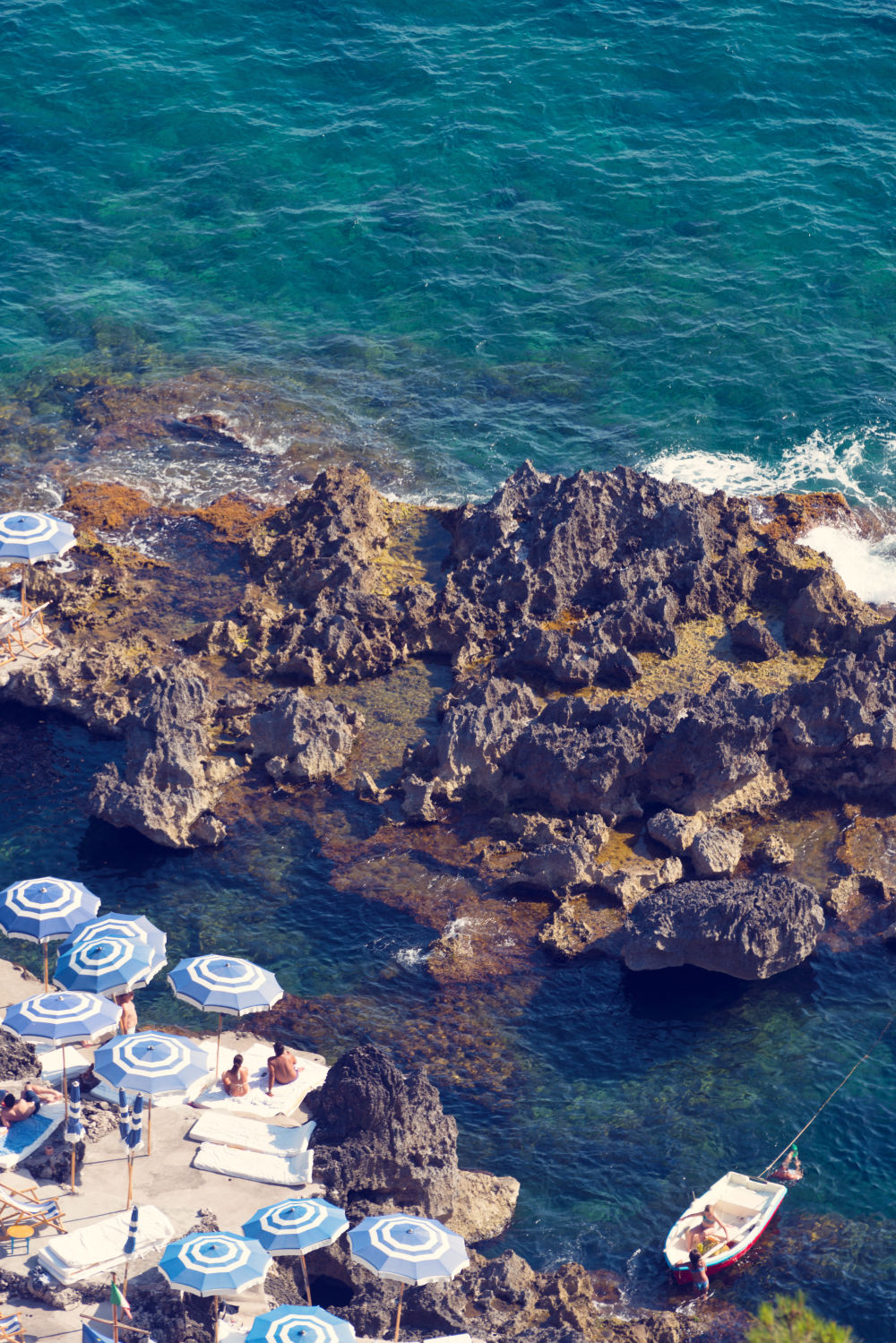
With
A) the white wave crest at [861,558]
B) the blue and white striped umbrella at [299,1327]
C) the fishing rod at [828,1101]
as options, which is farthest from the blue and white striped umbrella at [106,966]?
the white wave crest at [861,558]

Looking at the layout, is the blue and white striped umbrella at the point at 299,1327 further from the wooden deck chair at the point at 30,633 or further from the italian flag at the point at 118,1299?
the wooden deck chair at the point at 30,633

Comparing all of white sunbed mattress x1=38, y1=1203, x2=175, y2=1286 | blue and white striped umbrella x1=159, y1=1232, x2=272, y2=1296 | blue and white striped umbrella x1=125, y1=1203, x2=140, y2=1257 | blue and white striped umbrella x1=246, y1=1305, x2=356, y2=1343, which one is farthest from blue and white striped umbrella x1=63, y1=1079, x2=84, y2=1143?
blue and white striped umbrella x1=246, y1=1305, x2=356, y2=1343

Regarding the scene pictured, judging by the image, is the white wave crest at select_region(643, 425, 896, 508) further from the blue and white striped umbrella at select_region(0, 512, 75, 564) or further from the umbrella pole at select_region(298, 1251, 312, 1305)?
the umbrella pole at select_region(298, 1251, 312, 1305)

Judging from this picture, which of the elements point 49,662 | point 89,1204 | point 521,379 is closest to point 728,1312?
point 89,1204

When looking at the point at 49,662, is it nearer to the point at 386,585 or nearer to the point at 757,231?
the point at 386,585

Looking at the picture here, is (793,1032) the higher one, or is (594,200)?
(594,200)

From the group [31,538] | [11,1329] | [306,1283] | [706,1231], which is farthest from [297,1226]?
[31,538]
